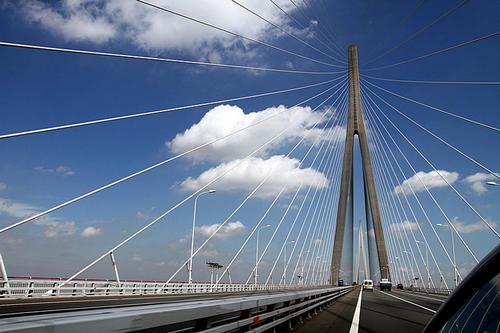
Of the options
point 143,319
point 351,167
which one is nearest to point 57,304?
point 143,319

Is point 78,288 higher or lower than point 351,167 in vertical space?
lower

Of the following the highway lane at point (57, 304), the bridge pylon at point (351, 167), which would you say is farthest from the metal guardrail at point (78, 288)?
the bridge pylon at point (351, 167)

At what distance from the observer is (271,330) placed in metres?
7.62

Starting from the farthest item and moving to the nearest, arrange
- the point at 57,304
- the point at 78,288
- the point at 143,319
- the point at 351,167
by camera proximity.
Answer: the point at 351,167 → the point at 78,288 → the point at 57,304 → the point at 143,319

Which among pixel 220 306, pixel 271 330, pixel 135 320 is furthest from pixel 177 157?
pixel 135 320

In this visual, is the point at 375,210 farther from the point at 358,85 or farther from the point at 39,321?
the point at 39,321

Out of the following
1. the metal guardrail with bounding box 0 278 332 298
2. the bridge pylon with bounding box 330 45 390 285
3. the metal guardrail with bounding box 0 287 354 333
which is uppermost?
the bridge pylon with bounding box 330 45 390 285

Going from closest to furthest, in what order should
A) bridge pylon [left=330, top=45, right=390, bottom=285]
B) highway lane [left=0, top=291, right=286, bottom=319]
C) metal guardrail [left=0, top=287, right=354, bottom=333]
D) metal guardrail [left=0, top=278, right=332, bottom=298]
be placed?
metal guardrail [left=0, top=287, right=354, bottom=333], highway lane [left=0, top=291, right=286, bottom=319], metal guardrail [left=0, top=278, right=332, bottom=298], bridge pylon [left=330, top=45, right=390, bottom=285]


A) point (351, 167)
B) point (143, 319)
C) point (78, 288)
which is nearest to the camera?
point (143, 319)

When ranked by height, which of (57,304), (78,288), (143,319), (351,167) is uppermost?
(351,167)

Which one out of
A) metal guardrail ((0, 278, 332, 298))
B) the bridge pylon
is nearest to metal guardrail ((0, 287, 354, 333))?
metal guardrail ((0, 278, 332, 298))

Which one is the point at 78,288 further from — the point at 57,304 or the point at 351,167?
the point at 351,167

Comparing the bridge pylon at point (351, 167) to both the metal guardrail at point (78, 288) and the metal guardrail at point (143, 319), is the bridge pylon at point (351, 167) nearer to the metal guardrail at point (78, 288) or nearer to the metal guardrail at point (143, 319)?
the metal guardrail at point (78, 288)

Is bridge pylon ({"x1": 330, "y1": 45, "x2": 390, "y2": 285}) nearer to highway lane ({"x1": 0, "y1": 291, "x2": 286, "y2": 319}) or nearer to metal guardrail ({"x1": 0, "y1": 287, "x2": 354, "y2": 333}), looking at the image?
highway lane ({"x1": 0, "y1": 291, "x2": 286, "y2": 319})
